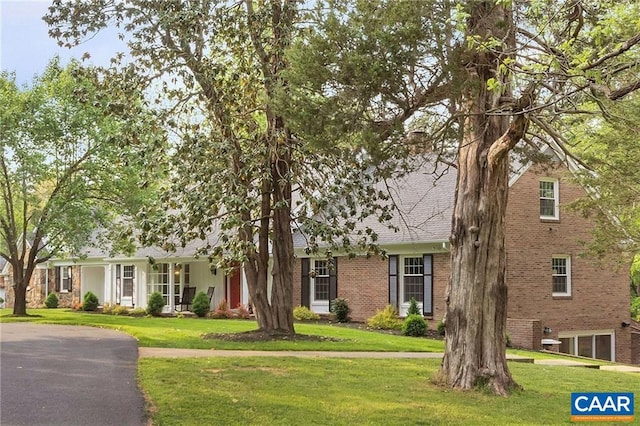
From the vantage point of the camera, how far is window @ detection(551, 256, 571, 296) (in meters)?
25.1

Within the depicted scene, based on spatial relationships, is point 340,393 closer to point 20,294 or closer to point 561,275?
point 561,275

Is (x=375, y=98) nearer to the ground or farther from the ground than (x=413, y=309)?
farther from the ground

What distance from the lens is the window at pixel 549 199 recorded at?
25016mm

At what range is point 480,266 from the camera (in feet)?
36.9

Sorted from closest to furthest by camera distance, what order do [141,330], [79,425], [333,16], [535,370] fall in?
1. [79,425]
2. [333,16]
3. [535,370]
4. [141,330]

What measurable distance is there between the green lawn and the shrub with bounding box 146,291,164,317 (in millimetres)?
15998

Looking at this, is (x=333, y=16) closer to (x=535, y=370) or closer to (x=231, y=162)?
(x=231, y=162)

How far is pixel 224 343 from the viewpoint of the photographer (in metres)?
16.7

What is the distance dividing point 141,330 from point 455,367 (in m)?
11.6

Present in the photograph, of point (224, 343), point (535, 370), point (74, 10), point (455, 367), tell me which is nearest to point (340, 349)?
point (224, 343)

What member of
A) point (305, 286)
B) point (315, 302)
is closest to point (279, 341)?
point (315, 302)

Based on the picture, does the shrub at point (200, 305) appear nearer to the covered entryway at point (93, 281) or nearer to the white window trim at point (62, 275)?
the covered entryway at point (93, 281)

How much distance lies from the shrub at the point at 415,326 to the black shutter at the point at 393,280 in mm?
2584

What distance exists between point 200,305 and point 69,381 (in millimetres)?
18658
